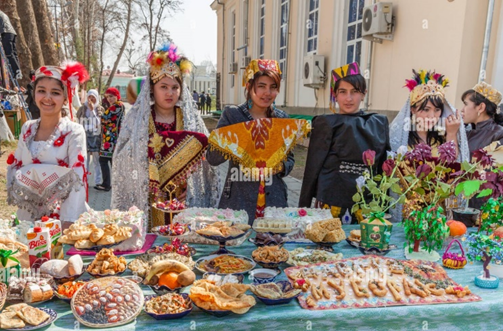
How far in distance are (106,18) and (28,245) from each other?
31.5m

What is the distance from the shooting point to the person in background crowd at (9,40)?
8.21 m

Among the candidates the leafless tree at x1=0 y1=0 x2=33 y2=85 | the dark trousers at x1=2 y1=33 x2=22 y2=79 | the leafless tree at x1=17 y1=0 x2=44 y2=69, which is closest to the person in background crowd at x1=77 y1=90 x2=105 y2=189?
the dark trousers at x1=2 y1=33 x2=22 y2=79

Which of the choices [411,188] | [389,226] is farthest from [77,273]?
[411,188]

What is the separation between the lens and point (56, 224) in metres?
1.89

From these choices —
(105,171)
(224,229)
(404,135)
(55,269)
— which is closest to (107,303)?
(55,269)

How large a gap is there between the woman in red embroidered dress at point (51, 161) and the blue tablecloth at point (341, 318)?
3.42 feet

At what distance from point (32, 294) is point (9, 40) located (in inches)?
366

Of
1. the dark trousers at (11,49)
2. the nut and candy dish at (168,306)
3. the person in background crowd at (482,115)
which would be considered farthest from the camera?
the dark trousers at (11,49)

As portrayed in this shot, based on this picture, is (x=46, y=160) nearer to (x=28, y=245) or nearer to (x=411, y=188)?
(x=28, y=245)

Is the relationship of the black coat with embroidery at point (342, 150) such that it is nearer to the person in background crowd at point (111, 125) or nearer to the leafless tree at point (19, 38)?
the person in background crowd at point (111, 125)

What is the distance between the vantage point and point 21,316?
4.55 ft

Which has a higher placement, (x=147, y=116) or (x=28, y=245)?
(x=147, y=116)

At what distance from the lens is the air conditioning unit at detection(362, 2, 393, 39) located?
684 cm

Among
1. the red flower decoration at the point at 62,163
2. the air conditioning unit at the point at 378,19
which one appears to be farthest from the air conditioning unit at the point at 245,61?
the red flower decoration at the point at 62,163
